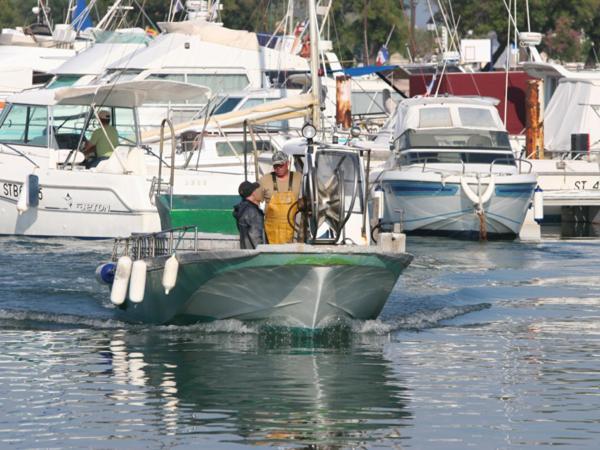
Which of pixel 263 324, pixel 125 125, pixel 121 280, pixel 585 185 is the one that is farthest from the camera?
pixel 585 185

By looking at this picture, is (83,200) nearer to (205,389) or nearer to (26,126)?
(26,126)

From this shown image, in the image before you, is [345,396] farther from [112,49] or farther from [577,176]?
[112,49]

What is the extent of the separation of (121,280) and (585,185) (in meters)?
18.4

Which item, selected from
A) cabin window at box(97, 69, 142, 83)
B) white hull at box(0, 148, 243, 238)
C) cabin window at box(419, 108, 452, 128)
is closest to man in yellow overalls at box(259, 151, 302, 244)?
white hull at box(0, 148, 243, 238)

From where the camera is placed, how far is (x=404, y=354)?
1584 centimetres

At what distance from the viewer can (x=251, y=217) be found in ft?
53.6

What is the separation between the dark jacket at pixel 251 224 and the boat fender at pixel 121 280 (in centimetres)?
128

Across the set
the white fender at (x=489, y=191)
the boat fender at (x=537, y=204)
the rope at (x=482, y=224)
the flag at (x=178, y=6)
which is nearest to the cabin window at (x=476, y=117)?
the boat fender at (x=537, y=204)

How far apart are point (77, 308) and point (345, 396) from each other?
6.81 meters

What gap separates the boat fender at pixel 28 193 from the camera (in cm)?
2741

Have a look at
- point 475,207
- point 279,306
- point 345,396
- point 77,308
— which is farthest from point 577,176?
point 345,396

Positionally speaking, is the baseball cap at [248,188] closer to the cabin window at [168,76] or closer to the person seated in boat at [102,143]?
the person seated in boat at [102,143]

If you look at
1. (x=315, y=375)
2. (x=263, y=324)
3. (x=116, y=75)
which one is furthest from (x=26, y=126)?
(x=315, y=375)

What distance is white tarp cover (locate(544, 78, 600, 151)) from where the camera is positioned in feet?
125
